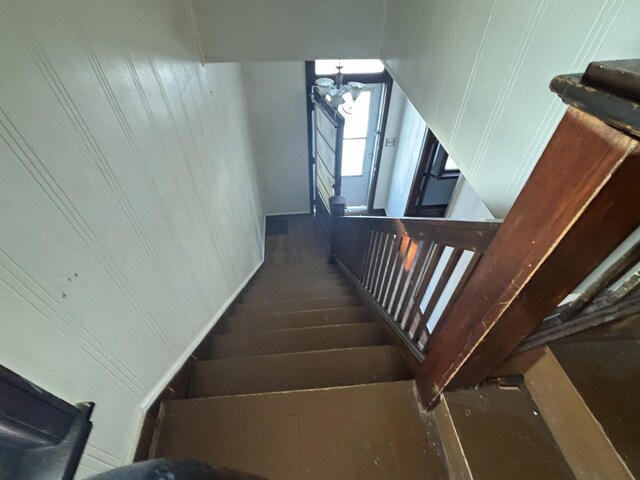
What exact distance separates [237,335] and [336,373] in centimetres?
66

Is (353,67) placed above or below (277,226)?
above

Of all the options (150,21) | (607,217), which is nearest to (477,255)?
(607,217)

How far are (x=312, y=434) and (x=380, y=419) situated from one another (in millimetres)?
262

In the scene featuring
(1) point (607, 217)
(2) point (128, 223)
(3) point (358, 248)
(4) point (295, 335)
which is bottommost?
(1) point (607, 217)

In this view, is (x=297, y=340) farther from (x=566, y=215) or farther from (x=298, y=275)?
(x=298, y=275)

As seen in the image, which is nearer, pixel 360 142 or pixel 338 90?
pixel 338 90

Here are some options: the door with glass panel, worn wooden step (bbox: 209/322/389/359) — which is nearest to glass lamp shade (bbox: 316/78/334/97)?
the door with glass panel

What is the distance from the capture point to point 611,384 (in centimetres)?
79

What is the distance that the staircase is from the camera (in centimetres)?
83

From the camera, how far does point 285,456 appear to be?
110 cm

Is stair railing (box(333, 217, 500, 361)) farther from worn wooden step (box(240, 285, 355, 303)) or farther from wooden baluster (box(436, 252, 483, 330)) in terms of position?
worn wooden step (box(240, 285, 355, 303))

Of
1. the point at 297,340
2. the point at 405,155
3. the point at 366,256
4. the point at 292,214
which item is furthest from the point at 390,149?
the point at 297,340

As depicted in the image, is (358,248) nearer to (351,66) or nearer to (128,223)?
(128,223)

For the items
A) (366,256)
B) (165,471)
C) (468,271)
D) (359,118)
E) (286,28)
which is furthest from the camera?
(359,118)
